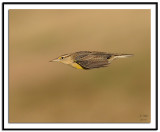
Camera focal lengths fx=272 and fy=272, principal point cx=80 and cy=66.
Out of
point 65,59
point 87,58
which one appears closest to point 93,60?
point 87,58

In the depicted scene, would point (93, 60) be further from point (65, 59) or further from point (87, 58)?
point (65, 59)
